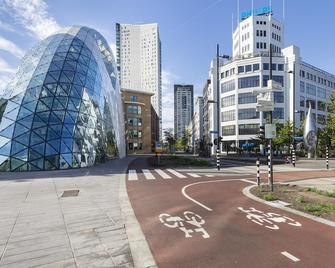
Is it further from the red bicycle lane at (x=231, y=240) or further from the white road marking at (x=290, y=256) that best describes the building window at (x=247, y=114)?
the white road marking at (x=290, y=256)

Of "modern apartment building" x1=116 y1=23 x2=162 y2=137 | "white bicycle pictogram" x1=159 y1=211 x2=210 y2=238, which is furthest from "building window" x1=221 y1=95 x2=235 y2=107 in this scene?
"white bicycle pictogram" x1=159 y1=211 x2=210 y2=238

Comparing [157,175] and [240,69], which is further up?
[240,69]

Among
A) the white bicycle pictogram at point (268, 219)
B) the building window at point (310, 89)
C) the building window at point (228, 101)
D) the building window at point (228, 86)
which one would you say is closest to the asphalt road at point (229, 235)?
the white bicycle pictogram at point (268, 219)

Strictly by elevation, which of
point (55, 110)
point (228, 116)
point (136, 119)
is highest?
point (136, 119)

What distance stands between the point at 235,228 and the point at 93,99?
33.1 m

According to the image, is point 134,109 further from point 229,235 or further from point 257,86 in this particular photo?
point 229,235

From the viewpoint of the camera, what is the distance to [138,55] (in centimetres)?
15862

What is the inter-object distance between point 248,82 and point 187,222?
266ft

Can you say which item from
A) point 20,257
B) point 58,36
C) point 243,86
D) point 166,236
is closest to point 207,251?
point 166,236

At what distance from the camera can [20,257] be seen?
586cm

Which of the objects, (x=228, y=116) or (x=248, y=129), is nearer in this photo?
(x=248, y=129)

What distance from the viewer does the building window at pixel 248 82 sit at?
84000 millimetres

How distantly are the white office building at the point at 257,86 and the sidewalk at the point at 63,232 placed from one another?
238 ft

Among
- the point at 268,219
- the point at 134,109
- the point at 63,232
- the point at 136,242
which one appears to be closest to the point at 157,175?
the point at 268,219
